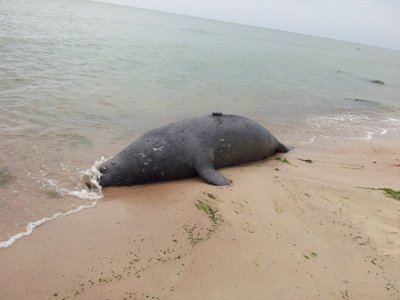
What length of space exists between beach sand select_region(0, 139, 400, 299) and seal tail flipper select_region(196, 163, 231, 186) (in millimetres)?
165

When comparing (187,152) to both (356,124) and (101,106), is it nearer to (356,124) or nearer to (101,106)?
(101,106)

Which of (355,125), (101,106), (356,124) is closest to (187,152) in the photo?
(101,106)

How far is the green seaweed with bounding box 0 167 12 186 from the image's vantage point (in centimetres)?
447

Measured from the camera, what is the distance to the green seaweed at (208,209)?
3.93 metres

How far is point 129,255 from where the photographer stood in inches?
128

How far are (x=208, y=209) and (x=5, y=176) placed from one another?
2464mm

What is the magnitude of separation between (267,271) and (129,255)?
1147mm

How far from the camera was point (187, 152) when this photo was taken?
5.54 m

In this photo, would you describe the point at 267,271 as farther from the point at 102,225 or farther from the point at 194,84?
the point at 194,84

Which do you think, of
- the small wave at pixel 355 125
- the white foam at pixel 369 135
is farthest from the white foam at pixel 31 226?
the white foam at pixel 369 135

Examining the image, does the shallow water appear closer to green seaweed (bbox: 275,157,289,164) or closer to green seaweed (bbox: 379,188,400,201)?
green seaweed (bbox: 275,157,289,164)

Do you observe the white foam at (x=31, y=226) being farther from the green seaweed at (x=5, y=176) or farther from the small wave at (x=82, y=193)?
the green seaweed at (x=5, y=176)

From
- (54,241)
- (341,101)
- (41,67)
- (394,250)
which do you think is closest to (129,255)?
(54,241)

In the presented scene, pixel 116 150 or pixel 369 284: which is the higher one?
pixel 369 284
